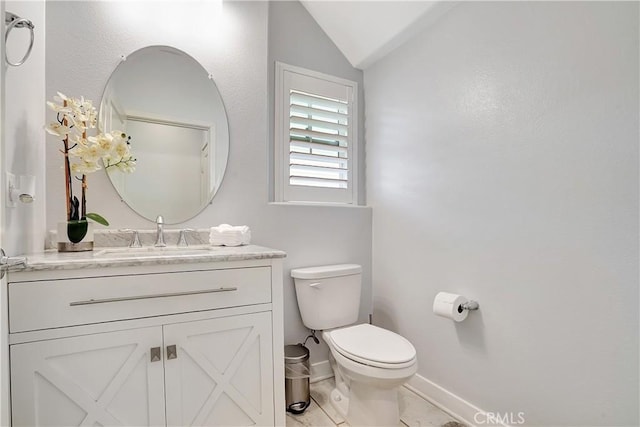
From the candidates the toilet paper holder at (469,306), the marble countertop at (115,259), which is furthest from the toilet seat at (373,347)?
the marble countertop at (115,259)

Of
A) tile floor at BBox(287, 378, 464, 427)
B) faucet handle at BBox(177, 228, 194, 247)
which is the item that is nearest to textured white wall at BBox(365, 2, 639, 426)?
tile floor at BBox(287, 378, 464, 427)

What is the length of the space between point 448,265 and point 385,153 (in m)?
0.86

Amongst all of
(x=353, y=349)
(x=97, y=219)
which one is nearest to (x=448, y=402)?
(x=353, y=349)

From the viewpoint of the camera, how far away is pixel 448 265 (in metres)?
1.72

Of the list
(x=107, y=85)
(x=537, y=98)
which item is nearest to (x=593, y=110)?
(x=537, y=98)

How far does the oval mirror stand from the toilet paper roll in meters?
1.35

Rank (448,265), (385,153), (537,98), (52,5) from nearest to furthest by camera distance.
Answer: (537,98), (52,5), (448,265), (385,153)

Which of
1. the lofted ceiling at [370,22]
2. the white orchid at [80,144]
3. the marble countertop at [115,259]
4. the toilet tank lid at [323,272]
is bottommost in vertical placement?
the toilet tank lid at [323,272]

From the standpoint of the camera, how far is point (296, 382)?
1.72m

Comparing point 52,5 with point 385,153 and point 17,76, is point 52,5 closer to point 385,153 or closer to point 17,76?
point 17,76

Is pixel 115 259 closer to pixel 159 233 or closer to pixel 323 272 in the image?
pixel 159 233

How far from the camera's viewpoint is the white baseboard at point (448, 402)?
1564mm

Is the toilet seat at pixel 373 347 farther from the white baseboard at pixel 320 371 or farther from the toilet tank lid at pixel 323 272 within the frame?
the white baseboard at pixel 320 371

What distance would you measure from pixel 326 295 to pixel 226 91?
132 cm
